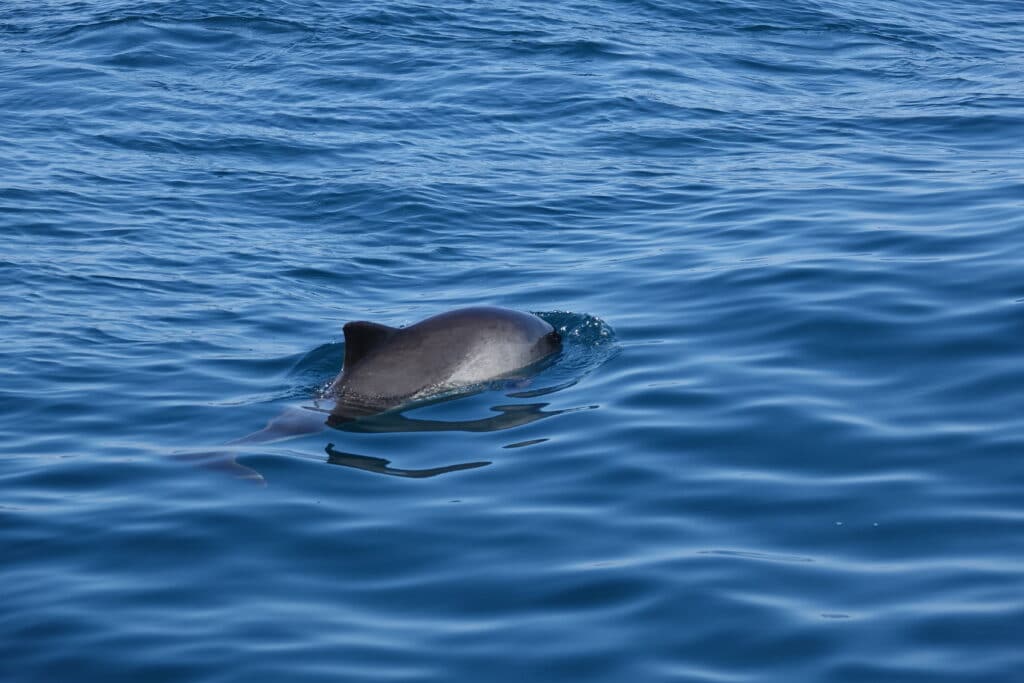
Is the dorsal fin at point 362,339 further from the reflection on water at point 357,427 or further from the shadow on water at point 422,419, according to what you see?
the reflection on water at point 357,427

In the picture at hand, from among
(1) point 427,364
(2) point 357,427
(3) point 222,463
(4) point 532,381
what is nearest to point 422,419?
(2) point 357,427

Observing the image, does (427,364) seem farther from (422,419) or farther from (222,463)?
(222,463)

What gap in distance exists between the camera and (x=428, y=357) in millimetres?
11883

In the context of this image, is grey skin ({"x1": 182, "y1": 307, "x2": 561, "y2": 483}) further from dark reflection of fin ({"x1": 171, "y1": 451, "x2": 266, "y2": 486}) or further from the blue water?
dark reflection of fin ({"x1": 171, "y1": 451, "x2": 266, "y2": 486})

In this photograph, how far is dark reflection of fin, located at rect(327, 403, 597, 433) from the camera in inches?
429

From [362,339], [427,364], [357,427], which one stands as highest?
[362,339]

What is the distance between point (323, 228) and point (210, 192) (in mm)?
2493

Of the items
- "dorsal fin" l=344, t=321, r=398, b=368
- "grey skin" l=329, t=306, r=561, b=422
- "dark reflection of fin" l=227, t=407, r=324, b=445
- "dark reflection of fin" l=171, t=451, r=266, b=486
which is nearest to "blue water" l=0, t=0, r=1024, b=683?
"dark reflection of fin" l=171, t=451, r=266, b=486

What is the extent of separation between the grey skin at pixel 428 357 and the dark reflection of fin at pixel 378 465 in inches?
36.4

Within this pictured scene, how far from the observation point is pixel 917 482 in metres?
8.84

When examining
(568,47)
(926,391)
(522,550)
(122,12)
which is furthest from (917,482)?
(122,12)

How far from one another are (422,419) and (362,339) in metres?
1.03

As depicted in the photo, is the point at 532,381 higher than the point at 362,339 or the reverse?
the reverse

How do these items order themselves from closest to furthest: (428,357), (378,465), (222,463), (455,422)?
(378,465)
(222,463)
(455,422)
(428,357)
